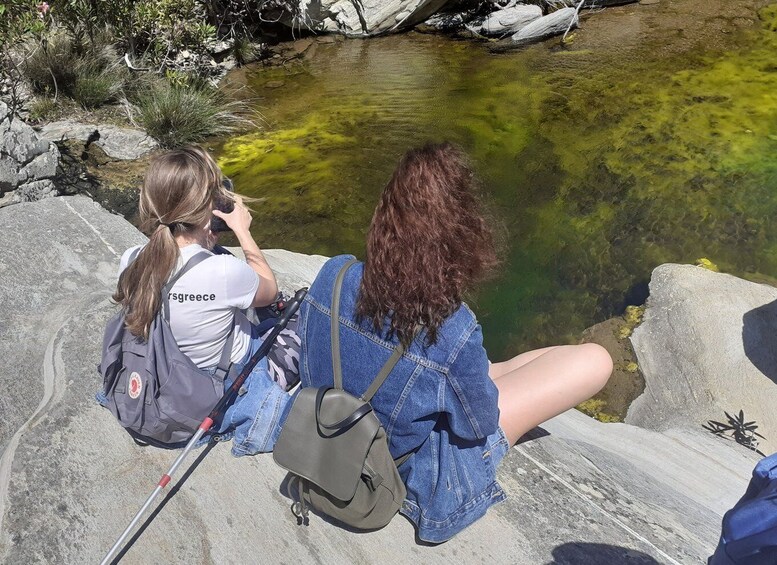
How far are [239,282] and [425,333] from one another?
0.70 m

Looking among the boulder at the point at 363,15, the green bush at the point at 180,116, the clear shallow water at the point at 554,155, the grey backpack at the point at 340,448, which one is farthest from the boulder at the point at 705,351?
the boulder at the point at 363,15

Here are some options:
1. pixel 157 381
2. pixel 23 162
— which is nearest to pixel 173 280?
pixel 157 381

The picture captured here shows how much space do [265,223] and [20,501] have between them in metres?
3.12

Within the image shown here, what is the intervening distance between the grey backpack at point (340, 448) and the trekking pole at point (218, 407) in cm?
38

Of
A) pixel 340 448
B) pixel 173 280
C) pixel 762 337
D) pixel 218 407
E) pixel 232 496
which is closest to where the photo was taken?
pixel 340 448

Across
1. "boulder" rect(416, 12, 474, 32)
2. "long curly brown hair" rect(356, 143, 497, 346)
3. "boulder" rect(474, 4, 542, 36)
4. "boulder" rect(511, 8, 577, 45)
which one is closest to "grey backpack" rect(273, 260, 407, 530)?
"long curly brown hair" rect(356, 143, 497, 346)

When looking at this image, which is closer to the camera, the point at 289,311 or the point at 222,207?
the point at 222,207

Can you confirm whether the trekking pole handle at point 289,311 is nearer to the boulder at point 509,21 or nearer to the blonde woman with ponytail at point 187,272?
the blonde woman with ponytail at point 187,272

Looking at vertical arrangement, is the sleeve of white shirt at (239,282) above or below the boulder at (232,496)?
above

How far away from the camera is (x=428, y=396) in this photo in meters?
1.80

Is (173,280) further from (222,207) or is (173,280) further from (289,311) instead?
(289,311)

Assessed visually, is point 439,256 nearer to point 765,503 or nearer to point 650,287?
point 765,503

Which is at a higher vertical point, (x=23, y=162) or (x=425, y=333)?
(x=425, y=333)

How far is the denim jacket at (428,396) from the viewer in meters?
1.76
